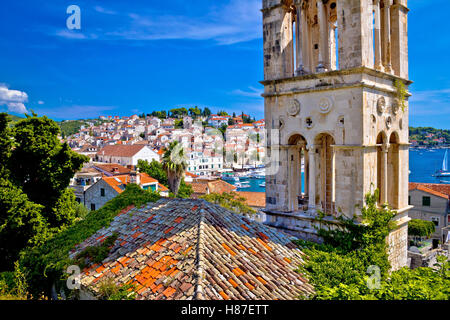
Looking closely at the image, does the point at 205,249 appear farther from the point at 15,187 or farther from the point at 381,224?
the point at 15,187

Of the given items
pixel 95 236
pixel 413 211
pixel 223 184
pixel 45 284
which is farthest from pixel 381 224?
pixel 223 184

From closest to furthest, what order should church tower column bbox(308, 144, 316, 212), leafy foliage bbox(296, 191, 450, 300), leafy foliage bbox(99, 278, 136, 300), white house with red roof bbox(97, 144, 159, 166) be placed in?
leafy foliage bbox(296, 191, 450, 300) → leafy foliage bbox(99, 278, 136, 300) → church tower column bbox(308, 144, 316, 212) → white house with red roof bbox(97, 144, 159, 166)

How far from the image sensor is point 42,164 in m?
18.2

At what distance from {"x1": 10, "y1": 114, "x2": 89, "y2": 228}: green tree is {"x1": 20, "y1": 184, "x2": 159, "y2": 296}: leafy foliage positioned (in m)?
6.29

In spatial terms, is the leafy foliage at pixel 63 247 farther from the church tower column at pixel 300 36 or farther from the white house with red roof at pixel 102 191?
the white house with red roof at pixel 102 191

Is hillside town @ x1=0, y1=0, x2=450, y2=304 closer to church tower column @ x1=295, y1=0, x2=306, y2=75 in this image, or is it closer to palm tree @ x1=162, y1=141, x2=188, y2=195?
church tower column @ x1=295, y1=0, x2=306, y2=75

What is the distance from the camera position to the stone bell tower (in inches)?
409

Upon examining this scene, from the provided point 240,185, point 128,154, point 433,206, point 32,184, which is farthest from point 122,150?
point 32,184

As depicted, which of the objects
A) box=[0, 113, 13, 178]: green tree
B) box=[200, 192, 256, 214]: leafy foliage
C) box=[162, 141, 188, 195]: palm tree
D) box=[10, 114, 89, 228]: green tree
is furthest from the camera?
box=[200, 192, 256, 214]: leafy foliage

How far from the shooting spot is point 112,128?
645ft

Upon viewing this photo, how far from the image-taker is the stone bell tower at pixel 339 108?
1040 centimetres

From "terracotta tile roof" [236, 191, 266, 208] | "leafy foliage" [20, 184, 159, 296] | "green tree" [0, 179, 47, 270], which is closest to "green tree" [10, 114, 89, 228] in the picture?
"green tree" [0, 179, 47, 270]

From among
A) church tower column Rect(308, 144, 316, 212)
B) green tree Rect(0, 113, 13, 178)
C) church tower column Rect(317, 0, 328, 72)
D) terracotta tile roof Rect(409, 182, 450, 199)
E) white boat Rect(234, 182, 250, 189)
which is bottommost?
white boat Rect(234, 182, 250, 189)

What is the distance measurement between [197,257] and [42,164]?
1388 cm
